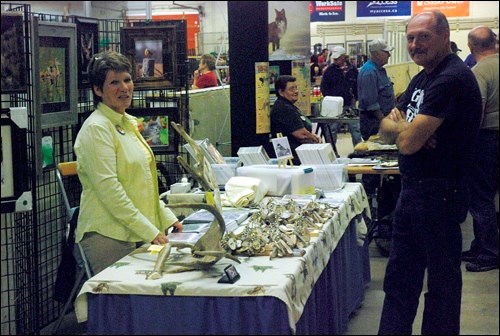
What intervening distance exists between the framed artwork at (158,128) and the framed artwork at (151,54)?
168 mm

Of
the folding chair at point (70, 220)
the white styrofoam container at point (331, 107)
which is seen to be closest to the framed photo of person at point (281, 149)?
the folding chair at point (70, 220)

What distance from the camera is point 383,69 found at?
234 inches

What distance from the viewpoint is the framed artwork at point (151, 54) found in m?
3.82

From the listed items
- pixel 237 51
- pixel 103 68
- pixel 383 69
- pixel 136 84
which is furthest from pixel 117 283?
pixel 383 69

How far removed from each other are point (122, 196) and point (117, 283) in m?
0.43

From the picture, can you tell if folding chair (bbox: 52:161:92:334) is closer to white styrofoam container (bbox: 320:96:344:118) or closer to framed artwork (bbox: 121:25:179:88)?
framed artwork (bbox: 121:25:179:88)

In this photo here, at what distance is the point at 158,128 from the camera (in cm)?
404

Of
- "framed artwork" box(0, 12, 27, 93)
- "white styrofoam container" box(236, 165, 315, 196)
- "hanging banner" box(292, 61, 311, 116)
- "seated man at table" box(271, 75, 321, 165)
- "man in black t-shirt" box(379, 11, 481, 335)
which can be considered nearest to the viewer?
"man in black t-shirt" box(379, 11, 481, 335)

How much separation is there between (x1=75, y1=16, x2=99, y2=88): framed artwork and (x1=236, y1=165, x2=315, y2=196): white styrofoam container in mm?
896

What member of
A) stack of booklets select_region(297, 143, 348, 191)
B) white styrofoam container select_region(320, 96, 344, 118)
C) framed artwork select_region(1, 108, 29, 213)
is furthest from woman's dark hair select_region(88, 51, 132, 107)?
white styrofoam container select_region(320, 96, 344, 118)

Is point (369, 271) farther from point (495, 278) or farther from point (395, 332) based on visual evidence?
point (495, 278)

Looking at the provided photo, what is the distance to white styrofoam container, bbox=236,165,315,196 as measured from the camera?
11.0 feet

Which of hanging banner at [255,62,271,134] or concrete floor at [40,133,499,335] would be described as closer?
concrete floor at [40,133,499,335]

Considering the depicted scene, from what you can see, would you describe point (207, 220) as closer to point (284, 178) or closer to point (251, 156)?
point (284, 178)
